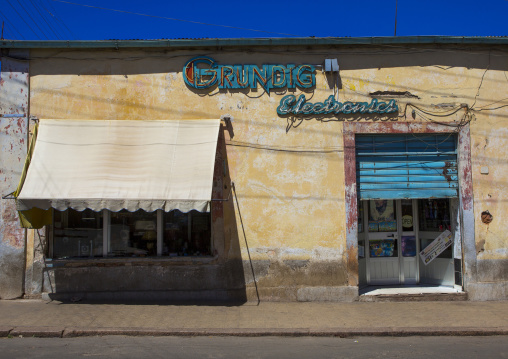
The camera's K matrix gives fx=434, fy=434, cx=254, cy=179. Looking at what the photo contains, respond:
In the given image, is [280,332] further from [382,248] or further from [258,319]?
[382,248]

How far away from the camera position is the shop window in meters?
8.87

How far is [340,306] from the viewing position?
8273mm

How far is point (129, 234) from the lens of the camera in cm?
895

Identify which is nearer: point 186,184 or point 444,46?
point 186,184

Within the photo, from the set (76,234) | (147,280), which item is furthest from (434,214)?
(76,234)

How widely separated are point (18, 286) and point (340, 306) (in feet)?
20.6

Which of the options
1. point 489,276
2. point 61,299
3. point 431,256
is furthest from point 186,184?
point 489,276

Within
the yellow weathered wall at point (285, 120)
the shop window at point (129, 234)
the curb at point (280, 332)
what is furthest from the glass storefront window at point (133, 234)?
the curb at point (280, 332)

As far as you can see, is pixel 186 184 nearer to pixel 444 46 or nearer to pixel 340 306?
pixel 340 306

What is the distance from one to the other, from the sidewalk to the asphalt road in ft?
0.51

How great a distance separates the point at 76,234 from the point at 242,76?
4.70 metres

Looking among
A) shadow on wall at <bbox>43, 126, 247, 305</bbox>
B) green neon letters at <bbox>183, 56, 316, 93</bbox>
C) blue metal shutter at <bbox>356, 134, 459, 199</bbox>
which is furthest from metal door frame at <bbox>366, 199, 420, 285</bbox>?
green neon letters at <bbox>183, 56, 316, 93</bbox>

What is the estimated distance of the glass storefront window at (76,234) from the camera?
29.1ft

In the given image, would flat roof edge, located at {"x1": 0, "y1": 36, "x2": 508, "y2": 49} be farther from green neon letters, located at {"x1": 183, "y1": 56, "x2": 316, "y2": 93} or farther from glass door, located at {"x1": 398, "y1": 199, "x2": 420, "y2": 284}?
glass door, located at {"x1": 398, "y1": 199, "x2": 420, "y2": 284}
